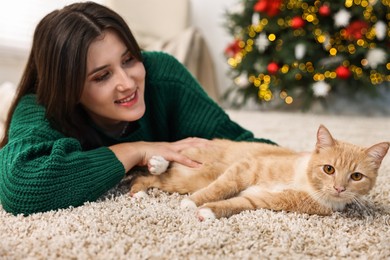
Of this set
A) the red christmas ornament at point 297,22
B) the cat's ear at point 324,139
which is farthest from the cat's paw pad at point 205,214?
the red christmas ornament at point 297,22

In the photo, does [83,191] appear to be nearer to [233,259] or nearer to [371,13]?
[233,259]

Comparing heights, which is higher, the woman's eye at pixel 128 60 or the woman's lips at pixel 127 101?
the woman's eye at pixel 128 60

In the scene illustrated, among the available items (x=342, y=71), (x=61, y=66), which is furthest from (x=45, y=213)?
(x=342, y=71)

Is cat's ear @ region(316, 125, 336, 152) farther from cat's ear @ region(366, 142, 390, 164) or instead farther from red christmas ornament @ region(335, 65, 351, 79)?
red christmas ornament @ region(335, 65, 351, 79)

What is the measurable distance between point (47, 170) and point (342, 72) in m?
2.64

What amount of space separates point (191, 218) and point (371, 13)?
2764 millimetres

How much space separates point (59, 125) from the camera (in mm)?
1394

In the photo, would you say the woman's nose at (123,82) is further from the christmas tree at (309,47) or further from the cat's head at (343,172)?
the christmas tree at (309,47)

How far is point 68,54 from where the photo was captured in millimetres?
1320

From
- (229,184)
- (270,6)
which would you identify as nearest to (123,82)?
(229,184)

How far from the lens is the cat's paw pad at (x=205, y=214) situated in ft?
3.57

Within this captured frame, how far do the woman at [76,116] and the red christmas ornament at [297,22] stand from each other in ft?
6.58

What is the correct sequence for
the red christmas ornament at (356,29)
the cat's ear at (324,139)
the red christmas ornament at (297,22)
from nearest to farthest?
1. the cat's ear at (324,139)
2. the red christmas ornament at (356,29)
3. the red christmas ornament at (297,22)

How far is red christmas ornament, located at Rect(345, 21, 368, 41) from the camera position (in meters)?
3.22
